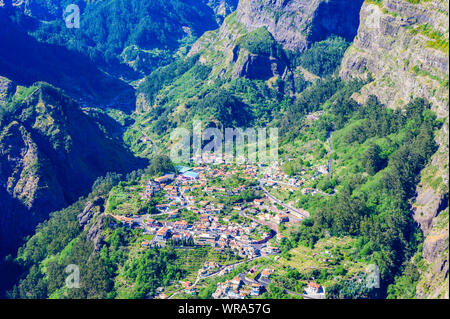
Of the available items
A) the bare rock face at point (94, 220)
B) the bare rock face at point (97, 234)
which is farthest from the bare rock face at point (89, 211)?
the bare rock face at point (97, 234)

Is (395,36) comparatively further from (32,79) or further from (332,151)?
(32,79)

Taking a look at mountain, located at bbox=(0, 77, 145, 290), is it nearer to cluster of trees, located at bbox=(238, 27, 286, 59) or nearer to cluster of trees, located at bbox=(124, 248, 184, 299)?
cluster of trees, located at bbox=(124, 248, 184, 299)

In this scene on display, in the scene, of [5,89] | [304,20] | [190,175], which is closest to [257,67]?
[304,20]

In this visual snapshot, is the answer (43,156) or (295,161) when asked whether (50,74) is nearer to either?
(43,156)

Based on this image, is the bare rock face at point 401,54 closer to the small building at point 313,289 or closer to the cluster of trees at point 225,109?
the cluster of trees at point 225,109
